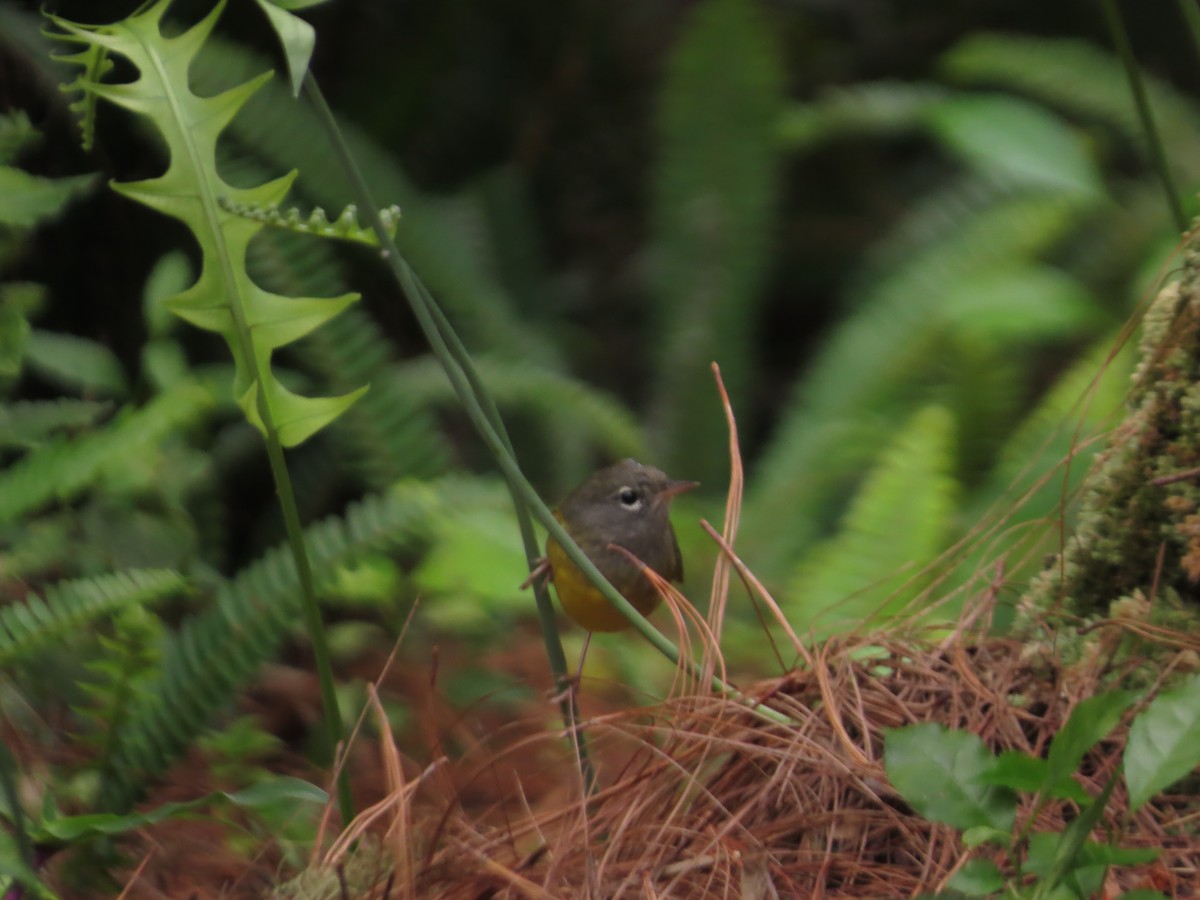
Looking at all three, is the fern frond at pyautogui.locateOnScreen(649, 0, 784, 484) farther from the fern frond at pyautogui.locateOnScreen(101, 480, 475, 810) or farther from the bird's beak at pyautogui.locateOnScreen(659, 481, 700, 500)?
the fern frond at pyautogui.locateOnScreen(101, 480, 475, 810)

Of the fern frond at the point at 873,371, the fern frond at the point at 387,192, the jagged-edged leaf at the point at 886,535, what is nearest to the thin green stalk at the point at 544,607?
the jagged-edged leaf at the point at 886,535

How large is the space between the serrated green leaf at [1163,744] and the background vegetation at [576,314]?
60 cm

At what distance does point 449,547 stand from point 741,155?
2006 mm

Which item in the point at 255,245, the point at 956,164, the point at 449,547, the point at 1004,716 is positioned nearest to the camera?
the point at 1004,716

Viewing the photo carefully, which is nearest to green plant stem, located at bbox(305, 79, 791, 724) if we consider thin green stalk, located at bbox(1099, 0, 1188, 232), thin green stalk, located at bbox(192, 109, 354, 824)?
thin green stalk, located at bbox(192, 109, 354, 824)

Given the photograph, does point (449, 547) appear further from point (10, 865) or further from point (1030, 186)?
point (1030, 186)

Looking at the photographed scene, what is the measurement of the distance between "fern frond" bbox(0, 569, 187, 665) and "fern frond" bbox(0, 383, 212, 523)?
327mm

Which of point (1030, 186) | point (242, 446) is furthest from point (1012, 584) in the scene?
point (1030, 186)

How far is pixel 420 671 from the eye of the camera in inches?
110

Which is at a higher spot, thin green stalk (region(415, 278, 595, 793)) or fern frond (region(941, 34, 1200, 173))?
thin green stalk (region(415, 278, 595, 793))

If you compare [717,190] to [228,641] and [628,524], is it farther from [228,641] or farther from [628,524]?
[228,641]

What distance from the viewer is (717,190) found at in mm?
4020

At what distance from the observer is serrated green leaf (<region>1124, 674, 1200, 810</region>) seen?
1.04 metres

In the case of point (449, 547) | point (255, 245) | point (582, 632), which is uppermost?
point (255, 245)
